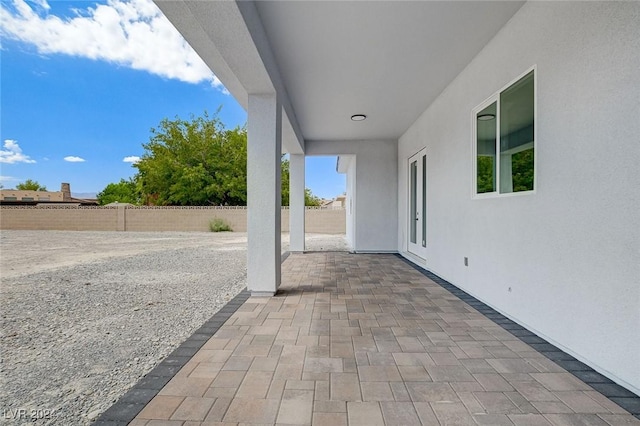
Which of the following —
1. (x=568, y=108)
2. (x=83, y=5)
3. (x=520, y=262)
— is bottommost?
(x=520, y=262)

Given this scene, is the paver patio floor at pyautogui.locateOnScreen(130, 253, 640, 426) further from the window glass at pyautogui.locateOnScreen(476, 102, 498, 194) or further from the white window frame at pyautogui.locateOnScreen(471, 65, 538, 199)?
the window glass at pyautogui.locateOnScreen(476, 102, 498, 194)

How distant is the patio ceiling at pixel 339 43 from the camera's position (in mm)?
2738

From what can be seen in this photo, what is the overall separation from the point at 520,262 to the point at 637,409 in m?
1.35

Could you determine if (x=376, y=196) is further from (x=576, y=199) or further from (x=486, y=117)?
(x=576, y=199)

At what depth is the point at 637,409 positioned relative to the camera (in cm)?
171

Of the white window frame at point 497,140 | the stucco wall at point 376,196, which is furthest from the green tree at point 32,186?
the white window frame at point 497,140

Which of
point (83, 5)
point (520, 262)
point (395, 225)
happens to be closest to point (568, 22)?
point (520, 262)

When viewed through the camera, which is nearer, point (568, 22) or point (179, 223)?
point (568, 22)

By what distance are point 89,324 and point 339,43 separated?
150 inches

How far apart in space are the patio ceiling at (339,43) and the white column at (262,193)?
300 millimetres

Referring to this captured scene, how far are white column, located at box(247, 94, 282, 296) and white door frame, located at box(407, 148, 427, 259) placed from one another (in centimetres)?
322

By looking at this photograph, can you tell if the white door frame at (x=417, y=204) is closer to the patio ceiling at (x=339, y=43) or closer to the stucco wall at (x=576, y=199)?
the patio ceiling at (x=339, y=43)

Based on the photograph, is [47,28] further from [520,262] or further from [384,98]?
[520,262]

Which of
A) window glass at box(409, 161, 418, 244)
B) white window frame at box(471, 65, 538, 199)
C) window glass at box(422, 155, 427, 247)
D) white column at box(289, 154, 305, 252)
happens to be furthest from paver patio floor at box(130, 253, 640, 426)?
white column at box(289, 154, 305, 252)
